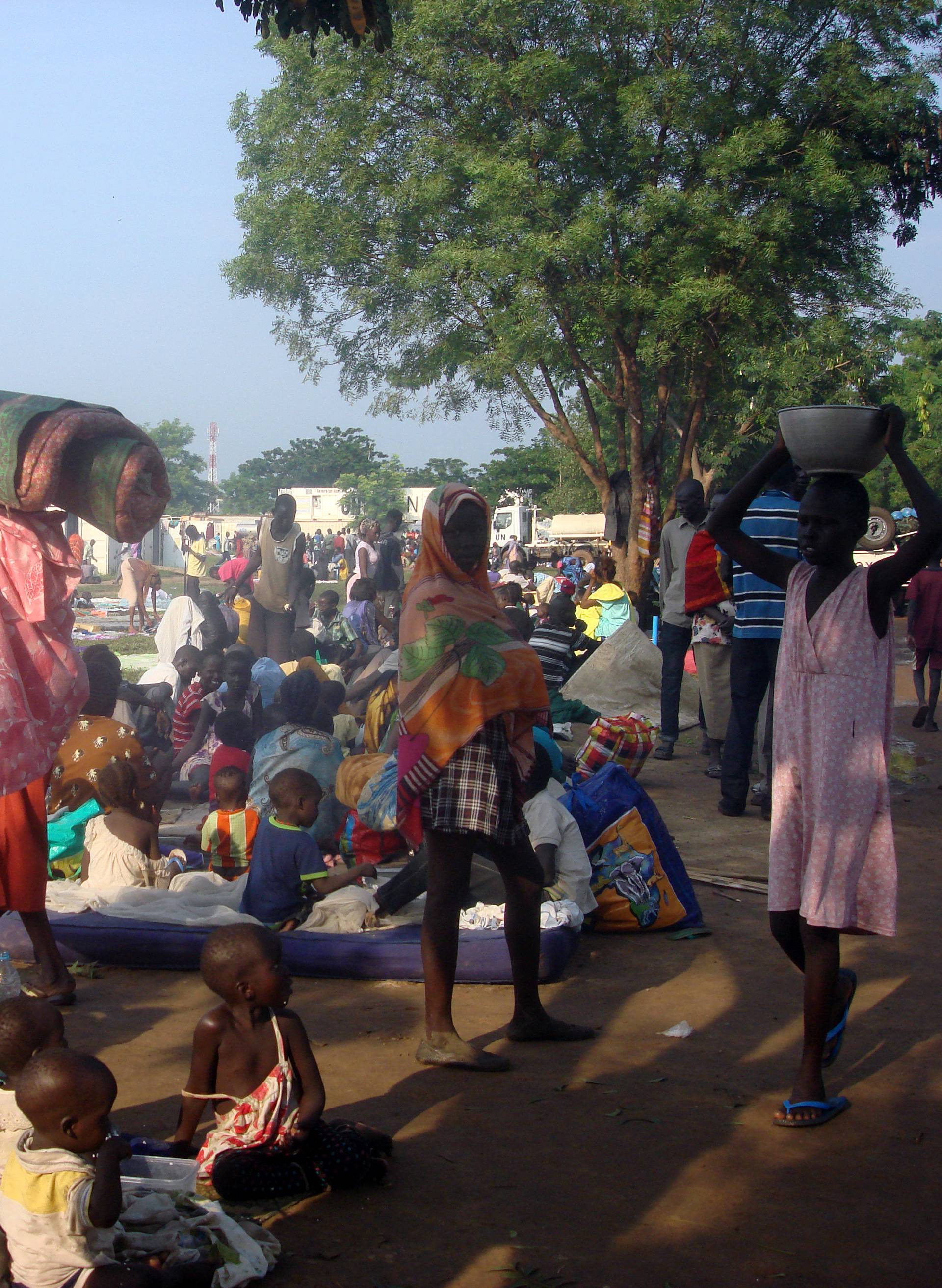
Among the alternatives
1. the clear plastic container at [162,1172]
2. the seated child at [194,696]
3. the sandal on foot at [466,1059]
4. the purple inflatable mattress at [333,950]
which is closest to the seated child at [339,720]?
the seated child at [194,696]

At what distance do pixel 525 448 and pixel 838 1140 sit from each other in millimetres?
51058

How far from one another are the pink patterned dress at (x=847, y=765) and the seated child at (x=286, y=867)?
2031 mm

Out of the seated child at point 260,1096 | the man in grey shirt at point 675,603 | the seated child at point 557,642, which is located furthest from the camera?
the man in grey shirt at point 675,603

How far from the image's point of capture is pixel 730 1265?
255cm

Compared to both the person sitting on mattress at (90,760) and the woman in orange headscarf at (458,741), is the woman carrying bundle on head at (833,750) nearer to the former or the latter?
the woman in orange headscarf at (458,741)

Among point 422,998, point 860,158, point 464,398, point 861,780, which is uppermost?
point 860,158

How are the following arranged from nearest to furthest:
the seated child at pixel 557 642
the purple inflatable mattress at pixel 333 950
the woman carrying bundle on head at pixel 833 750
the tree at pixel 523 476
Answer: the woman carrying bundle on head at pixel 833 750 → the purple inflatable mattress at pixel 333 950 → the seated child at pixel 557 642 → the tree at pixel 523 476

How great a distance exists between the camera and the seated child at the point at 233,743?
6.50m

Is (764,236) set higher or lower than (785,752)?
higher

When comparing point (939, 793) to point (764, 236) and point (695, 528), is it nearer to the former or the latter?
point (695, 528)

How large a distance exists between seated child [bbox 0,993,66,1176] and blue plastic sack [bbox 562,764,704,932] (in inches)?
107

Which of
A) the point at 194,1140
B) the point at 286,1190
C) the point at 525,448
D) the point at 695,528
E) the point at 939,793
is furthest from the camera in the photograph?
the point at 525,448

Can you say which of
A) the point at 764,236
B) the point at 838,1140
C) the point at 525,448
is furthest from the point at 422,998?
the point at 525,448

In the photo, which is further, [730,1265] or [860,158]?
[860,158]
